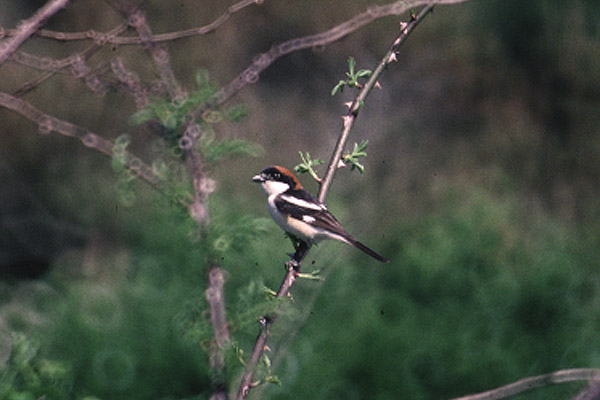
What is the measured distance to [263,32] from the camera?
6242 millimetres

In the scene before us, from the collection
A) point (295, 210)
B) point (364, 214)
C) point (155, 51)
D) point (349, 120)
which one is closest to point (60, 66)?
point (155, 51)

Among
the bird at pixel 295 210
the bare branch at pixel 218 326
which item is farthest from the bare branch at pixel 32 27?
the bird at pixel 295 210

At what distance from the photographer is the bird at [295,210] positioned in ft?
8.21

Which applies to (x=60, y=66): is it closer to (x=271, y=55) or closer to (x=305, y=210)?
(x=271, y=55)

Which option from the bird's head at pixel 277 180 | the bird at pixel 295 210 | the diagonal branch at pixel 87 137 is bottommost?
the diagonal branch at pixel 87 137

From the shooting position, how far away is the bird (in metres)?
2.50

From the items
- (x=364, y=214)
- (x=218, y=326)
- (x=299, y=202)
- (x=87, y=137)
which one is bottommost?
(x=218, y=326)

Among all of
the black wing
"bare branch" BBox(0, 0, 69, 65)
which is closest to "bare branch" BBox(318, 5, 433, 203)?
"bare branch" BBox(0, 0, 69, 65)

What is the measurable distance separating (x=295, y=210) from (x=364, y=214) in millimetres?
1380

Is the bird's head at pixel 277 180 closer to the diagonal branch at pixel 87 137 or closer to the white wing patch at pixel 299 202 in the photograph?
the white wing patch at pixel 299 202

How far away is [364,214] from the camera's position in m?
3.93

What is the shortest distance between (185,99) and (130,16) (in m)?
0.17

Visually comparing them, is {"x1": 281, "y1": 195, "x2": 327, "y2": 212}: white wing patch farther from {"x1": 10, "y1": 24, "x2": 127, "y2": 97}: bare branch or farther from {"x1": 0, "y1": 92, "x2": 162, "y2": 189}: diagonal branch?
{"x1": 0, "y1": 92, "x2": 162, "y2": 189}: diagonal branch

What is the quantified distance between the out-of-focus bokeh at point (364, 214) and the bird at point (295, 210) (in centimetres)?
12
